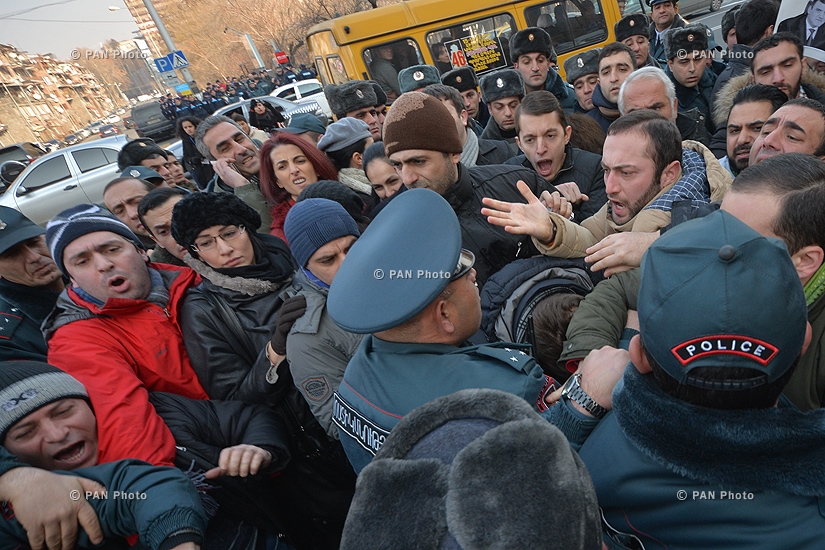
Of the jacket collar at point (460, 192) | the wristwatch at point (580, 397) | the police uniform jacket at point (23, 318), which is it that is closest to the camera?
the wristwatch at point (580, 397)

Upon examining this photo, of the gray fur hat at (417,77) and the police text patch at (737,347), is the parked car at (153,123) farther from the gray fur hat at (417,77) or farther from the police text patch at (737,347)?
the police text patch at (737,347)

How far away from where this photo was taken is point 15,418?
155cm

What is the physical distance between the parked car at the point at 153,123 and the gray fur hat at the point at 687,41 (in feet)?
85.2

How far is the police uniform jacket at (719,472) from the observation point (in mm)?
786

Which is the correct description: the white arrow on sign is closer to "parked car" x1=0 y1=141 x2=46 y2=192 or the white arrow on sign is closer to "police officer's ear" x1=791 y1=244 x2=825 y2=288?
"parked car" x1=0 y1=141 x2=46 y2=192

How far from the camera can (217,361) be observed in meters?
2.16

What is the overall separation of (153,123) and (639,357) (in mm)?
29353

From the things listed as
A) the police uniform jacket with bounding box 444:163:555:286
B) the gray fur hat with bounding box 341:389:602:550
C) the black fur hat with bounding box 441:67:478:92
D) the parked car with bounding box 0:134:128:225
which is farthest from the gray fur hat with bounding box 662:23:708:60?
the parked car with bounding box 0:134:128:225

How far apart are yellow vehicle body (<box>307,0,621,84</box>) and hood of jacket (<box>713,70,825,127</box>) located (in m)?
5.81

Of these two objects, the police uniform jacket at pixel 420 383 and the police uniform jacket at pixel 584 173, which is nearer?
the police uniform jacket at pixel 420 383

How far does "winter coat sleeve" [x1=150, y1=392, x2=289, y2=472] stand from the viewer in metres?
1.89

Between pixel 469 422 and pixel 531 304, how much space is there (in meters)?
1.08

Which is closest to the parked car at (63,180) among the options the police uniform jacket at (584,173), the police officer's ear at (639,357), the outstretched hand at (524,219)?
the police uniform jacket at (584,173)

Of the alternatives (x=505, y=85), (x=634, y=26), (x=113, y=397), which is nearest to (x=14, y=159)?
(x=505, y=85)
